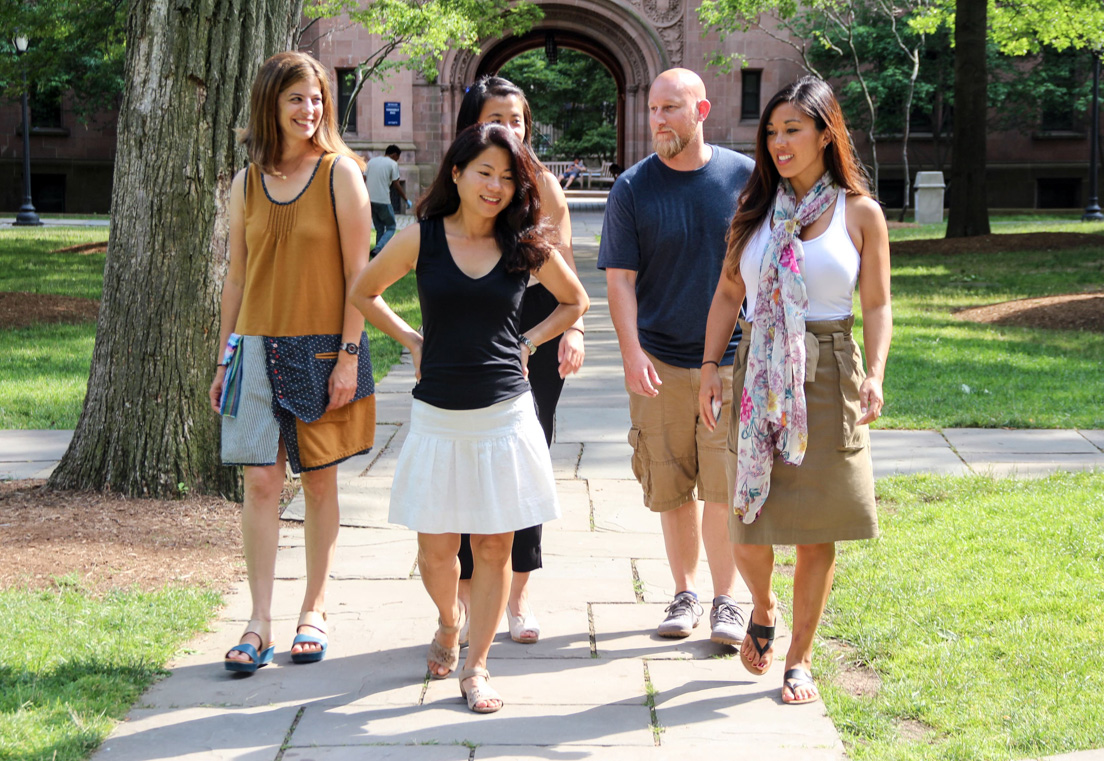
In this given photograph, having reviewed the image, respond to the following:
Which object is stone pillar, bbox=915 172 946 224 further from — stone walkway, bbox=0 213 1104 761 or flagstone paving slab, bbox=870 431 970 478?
stone walkway, bbox=0 213 1104 761

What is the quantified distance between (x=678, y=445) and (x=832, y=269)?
1.07 metres

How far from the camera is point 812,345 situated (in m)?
3.64

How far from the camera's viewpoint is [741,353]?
386 centimetres

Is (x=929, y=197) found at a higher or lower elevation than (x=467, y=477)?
higher

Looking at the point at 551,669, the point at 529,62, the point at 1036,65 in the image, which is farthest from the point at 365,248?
the point at 529,62

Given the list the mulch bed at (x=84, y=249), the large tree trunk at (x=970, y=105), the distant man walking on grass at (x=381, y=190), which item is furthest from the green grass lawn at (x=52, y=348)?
the large tree trunk at (x=970, y=105)

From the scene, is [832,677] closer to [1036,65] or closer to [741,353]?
[741,353]

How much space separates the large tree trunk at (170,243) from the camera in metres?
5.84

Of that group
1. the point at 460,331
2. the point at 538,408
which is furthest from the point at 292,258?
the point at 538,408

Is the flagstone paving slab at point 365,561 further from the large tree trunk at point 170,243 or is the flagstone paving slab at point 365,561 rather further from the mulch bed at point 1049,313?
the mulch bed at point 1049,313

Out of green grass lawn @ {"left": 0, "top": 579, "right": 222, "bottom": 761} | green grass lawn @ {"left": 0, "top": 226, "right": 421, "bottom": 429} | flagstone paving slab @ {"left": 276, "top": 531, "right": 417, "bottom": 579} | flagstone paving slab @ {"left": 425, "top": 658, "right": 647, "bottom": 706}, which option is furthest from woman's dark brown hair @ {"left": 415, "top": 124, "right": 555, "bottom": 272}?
green grass lawn @ {"left": 0, "top": 226, "right": 421, "bottom": 429}

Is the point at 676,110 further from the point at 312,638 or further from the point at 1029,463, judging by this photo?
the point at 1029,463

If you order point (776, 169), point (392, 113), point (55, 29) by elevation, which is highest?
point (392, 113)

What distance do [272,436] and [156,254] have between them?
2196 mm
